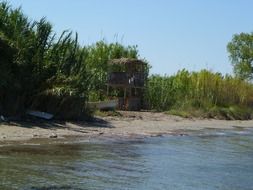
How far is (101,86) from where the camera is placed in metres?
33.1

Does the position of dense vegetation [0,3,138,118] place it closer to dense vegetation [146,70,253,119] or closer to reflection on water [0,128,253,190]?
reflection on water [0,128,253,190]

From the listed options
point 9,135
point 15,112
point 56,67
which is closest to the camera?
point 9,135

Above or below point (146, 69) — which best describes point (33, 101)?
below

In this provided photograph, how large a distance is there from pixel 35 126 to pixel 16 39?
361 centimetres

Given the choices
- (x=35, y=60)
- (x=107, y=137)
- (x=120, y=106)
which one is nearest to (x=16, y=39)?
(x=35, y=60)

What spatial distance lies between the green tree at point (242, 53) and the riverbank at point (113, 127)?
38.3m

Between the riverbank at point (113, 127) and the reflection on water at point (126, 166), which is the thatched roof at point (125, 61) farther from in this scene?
the reflection on water at point (126, 166)

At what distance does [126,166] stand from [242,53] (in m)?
58.4

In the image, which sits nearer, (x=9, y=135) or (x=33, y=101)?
(x=9, y=135)

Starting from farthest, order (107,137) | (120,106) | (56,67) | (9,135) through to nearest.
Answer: (120,106) → (56,67) → (107,137) → (9,135)

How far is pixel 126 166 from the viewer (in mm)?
13328

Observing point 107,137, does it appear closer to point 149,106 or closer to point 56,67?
point 56,67

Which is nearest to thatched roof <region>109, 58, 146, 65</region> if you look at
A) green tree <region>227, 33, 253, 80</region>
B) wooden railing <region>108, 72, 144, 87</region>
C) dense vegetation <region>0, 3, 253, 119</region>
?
wooden railing <region>108, 72, 144, 87</region>

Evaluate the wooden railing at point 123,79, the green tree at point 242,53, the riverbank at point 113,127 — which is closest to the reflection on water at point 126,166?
the riverbank at point 113,127
